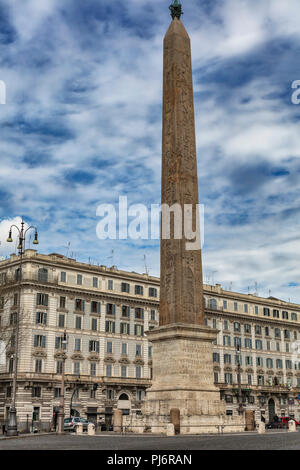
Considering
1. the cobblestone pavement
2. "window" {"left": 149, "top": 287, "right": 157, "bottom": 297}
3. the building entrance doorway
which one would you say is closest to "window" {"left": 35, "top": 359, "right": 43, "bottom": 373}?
"window" {"left": 149, "top": 287, "right": 157, "bottom": 297}

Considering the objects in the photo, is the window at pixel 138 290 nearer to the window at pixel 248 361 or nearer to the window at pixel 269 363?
the window at pixel 248 361

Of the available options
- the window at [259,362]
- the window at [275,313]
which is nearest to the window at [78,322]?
the window at [259,362]

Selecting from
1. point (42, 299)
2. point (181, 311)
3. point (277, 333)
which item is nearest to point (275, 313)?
point (277, 333)

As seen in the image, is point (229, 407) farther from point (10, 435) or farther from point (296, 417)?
point (10, 435)

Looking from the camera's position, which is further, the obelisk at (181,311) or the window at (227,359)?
the window at (227,359)

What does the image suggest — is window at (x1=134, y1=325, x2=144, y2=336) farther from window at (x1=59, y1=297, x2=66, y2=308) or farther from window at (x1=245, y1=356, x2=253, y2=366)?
window at (x1=245, y1=356, x2=253, y2=366)

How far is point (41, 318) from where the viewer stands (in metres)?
63.8

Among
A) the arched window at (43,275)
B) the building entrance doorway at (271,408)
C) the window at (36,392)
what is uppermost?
the arched window at (43,275)

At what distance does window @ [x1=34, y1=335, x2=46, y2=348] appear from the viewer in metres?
62.8

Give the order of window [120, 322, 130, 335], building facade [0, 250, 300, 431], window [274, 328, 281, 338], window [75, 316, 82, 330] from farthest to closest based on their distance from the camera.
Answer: window [274, 328, 281, 338] → window [120, 322, 130, 335] → window [75, 316, 82, 330] → building facade [0, 250, 300, 431]

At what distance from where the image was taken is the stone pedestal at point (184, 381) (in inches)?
1299

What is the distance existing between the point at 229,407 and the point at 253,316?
13536 mm

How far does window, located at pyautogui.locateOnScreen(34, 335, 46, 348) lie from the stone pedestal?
97.4 feet
